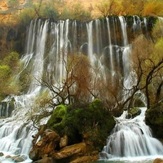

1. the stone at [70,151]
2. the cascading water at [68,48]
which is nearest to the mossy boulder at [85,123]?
the stone at [70,151]

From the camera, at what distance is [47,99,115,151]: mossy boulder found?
22.7 metres

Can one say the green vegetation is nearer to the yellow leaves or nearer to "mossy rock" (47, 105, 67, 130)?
"mossy rock" (47, 105, 67, 130)

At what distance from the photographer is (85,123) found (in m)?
23.3

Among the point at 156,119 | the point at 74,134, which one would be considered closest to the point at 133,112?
the point at 156,119

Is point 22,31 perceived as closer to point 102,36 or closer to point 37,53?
point 37,53

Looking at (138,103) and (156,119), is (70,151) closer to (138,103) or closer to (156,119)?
(156,119)

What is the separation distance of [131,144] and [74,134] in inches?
157

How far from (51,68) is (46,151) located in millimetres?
22531

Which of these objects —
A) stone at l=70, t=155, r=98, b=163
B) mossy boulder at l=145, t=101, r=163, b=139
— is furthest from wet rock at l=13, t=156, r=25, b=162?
mossy boulder at l=145, t=101, r=163, b=139

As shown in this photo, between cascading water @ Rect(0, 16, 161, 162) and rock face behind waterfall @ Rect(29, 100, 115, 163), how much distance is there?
12.1 metres

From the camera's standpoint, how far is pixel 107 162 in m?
21.2

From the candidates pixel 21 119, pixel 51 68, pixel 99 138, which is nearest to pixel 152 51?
pixel 99 138

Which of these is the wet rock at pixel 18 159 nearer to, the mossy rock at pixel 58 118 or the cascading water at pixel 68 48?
the mossy rock at pixel 58 118

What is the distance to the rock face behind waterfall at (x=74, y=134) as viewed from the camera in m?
21.4
